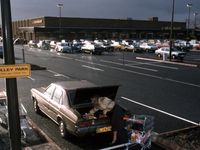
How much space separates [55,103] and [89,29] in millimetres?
77916

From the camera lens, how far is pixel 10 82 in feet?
18.4

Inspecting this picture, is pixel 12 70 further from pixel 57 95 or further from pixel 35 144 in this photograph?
pixel 57 95

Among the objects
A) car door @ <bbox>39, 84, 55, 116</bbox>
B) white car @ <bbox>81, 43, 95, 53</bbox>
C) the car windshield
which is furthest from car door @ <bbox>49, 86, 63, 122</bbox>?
white car @ <bbox>81, 43, 95, 53</bbox>

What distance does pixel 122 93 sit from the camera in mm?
16484

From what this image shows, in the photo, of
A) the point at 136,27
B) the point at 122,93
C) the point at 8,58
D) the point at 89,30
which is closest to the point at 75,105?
the point at 8,58

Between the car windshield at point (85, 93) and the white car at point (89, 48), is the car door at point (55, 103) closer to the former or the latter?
the car windshield at point (85, 93)

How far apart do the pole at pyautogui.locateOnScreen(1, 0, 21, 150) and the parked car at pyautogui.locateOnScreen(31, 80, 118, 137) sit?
9.39 ft

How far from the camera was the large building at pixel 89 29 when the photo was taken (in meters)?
85.0

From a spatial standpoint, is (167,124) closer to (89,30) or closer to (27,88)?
(27,88)

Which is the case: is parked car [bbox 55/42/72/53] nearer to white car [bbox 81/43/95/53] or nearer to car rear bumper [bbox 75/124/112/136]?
white car [bbox 81/43/95/53]

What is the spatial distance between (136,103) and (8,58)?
9316 millimetres

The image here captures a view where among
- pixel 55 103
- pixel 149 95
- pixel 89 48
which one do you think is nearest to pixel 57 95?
pixel 55 103

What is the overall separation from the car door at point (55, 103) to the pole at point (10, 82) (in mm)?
3887

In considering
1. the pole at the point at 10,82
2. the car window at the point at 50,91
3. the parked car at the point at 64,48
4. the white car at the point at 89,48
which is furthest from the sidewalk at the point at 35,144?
the parked car at the point at 64,48
